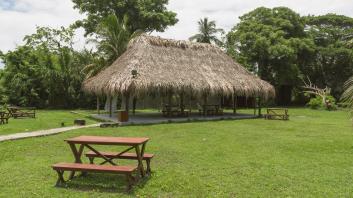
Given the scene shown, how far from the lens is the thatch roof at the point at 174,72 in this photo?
17844 millimetres

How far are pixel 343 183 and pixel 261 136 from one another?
21.8 feet

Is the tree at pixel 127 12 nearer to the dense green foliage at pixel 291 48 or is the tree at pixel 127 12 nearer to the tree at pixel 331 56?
the dense green foliage at pixel 291 48

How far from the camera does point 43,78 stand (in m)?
28.5

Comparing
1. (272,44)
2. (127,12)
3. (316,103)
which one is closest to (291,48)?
(272,44)

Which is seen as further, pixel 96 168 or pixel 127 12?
pixel 127 12

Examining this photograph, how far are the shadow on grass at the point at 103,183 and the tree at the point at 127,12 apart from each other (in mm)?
28438

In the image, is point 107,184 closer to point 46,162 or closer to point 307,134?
point 46,162

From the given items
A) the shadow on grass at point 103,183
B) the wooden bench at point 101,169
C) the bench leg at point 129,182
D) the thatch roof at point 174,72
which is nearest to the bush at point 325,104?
the thatch roof at point 174,72

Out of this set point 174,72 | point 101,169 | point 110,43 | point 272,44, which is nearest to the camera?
point 101,169

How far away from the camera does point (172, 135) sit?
13273 millimetres

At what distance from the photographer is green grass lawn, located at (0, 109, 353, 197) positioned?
616 cm

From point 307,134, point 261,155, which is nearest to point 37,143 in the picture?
point 261,155

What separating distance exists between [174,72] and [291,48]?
60.0ft

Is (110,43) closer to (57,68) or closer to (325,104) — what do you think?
(57,68)
